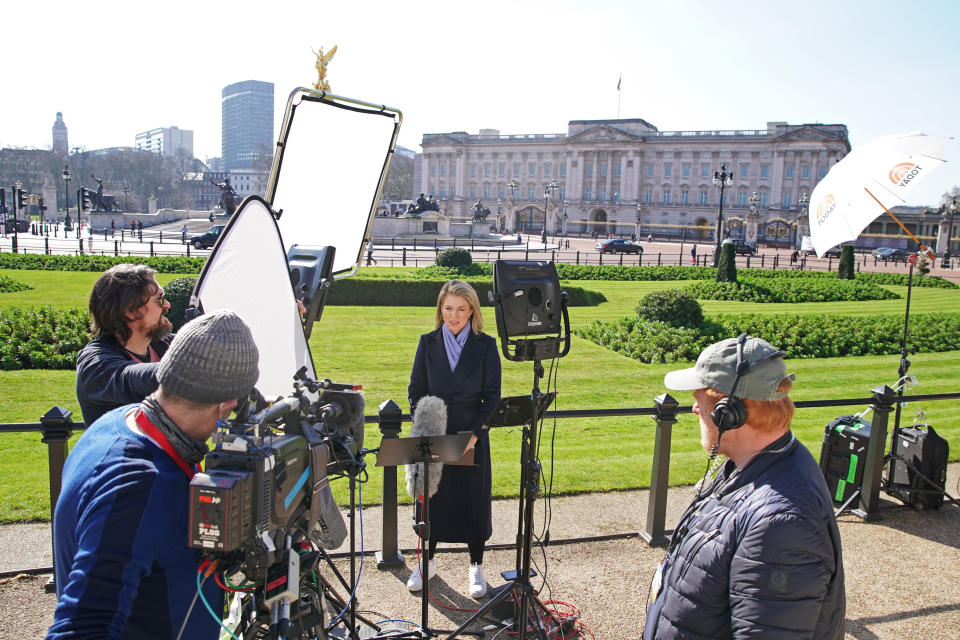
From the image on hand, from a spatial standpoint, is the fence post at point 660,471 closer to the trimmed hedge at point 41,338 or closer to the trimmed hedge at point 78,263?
the trimmed hedge at point 41,338

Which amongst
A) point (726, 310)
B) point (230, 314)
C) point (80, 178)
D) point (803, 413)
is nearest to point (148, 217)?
point (80, 178)

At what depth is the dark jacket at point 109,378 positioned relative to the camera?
2852 mm

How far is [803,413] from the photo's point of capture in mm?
10109

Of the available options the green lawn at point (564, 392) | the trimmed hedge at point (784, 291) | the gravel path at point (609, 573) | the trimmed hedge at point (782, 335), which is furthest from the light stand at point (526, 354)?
the trimmed hedge at point (784, 291)

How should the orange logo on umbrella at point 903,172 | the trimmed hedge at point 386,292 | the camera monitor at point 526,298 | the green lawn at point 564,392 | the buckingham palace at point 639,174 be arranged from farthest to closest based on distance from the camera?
the buckingham palace at point 639,174, the trimmed hedge at point 386,292, the green lawn at point 564,392, the orange logo on umbrella at point 903,172, the camera monitor at point 526,298

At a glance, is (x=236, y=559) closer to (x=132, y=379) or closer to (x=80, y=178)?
(x=132, y=379)

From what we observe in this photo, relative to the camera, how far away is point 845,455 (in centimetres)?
626

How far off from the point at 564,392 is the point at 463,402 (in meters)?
6.32

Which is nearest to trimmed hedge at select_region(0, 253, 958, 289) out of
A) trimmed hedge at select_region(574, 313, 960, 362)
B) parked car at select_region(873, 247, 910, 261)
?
trimmed hedge at select_region(574, 313, 960, 362)

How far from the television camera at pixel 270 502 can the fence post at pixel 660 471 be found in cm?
331

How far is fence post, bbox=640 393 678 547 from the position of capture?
5.36 metres

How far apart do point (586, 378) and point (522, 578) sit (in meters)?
8.00

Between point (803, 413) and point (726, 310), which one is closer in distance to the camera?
point (803, 413)

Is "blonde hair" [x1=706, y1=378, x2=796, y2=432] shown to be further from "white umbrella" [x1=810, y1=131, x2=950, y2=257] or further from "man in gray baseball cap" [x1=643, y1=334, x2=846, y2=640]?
"white umbrella" [x1=810, y1=131, x2=950, y2=257]
